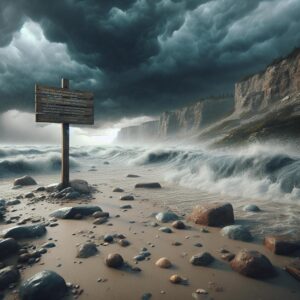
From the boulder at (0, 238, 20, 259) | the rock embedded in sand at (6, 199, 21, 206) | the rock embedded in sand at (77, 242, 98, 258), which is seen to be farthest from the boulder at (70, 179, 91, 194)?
the rock embedded in sand at (77, 242, 98, 258)

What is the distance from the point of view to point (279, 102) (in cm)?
6122

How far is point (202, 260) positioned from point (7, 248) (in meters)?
2.86

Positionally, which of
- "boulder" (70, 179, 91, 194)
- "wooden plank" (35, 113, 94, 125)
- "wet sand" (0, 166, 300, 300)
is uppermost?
"wooden plank" (35, 113, 94, 125)

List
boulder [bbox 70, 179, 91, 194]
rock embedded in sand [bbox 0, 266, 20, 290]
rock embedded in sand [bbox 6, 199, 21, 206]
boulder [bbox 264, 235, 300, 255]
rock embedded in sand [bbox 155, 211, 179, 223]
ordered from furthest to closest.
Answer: boulder [bbox 70, 179, 91, 194] < rock embedded in sand [bbox 6, 199, 21, 206] < rock embedded in sand [bbox 155, 211, 179, 223] < boulder [bbox 264, 235, 300, 255] < rock embedded in sand [bbox 0, 266, 20, 290]

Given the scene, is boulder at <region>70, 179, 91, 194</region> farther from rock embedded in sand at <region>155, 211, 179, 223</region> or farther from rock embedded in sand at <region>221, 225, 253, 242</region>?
rock embedded in sand at <region>221, 225, 253, 242</region>

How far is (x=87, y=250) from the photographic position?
3.81m

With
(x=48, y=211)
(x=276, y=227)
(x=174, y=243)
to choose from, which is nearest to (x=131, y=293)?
(x=174, y=243)

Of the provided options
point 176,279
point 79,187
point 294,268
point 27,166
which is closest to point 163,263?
point 176,279

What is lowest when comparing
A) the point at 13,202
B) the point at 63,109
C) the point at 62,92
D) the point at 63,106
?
the point at 13,202

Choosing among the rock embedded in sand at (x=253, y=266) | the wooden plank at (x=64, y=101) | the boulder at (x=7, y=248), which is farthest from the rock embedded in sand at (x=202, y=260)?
the wooden plank at (x=64, y=101)

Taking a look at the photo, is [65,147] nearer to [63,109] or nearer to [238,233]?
[63,109]

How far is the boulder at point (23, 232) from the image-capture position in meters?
4.38

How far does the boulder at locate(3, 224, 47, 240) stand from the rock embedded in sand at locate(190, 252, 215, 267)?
284 cm

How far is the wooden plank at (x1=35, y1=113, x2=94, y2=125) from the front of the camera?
8023mm
